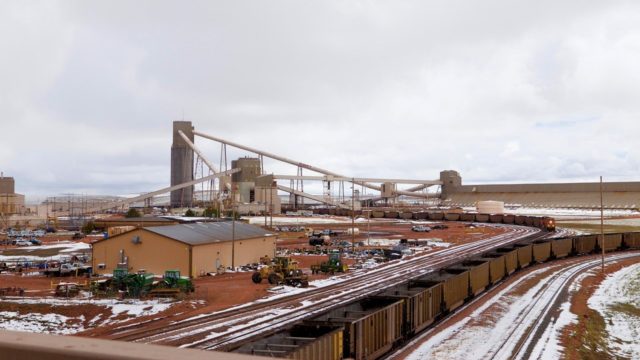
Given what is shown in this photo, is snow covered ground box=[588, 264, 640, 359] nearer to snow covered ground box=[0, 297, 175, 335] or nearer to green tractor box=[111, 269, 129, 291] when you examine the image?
snow covered ground box=[0, 297, 175, 335]

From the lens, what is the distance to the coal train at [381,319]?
1689 centimetres

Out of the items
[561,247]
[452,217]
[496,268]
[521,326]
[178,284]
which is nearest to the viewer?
[521,326]

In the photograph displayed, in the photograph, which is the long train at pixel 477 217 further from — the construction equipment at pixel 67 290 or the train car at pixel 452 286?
the construction equipment at pixel 67 290

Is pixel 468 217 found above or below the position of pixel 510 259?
above

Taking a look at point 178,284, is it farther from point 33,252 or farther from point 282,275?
point 33,252

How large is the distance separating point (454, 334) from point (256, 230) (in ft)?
126

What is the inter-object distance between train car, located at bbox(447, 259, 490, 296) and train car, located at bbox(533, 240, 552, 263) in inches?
625

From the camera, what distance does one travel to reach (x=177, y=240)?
48344 mm

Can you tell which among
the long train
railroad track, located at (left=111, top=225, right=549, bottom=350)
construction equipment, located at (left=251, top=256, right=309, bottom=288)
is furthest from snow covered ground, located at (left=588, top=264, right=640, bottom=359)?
the long train

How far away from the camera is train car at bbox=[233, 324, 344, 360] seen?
51.7 ft

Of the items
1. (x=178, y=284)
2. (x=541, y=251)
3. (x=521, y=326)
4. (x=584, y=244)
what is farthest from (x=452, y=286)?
(x=584, y=244)

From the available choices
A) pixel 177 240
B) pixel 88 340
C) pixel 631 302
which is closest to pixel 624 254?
pixel 631 302

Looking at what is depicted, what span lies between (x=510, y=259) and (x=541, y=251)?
1128cm

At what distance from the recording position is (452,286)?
30.0m
